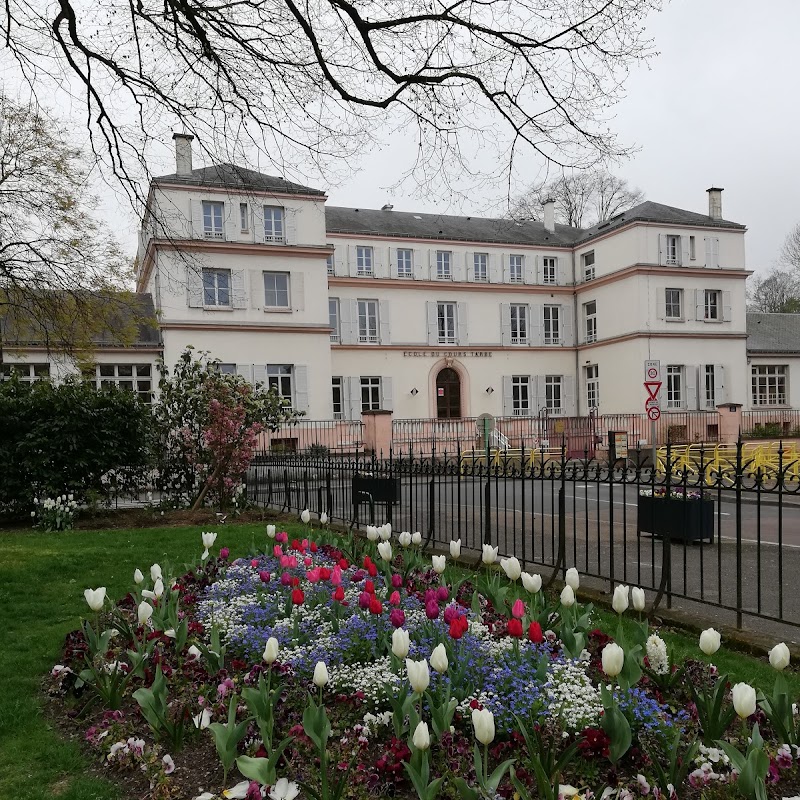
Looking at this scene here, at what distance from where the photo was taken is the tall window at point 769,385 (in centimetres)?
3631

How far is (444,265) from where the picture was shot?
1373 inches

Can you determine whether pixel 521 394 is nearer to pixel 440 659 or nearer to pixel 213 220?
pixel 213 220

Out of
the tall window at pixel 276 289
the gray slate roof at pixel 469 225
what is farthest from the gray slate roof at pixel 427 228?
the tall window at pixel 276 289

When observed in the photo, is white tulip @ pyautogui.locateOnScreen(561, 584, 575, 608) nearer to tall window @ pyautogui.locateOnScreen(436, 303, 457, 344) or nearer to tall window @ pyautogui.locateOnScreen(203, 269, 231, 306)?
tall window @ pyautogui.locateOnScreen(203, 269, 231, 306)

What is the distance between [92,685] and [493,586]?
2643 mm

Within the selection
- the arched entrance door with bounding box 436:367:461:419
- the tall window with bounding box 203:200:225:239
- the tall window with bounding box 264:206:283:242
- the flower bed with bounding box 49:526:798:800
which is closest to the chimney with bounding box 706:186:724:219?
the arched entrance door with bounding box 436:367:461:419

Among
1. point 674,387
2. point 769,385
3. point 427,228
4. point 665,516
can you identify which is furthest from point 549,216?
point 665,516

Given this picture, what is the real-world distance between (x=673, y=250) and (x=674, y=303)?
262 cm

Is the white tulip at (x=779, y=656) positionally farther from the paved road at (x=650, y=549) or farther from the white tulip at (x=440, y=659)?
the paved road at (x=650, y=549)

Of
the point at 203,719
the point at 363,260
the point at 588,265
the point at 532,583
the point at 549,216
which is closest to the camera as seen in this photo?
the point at 203,719

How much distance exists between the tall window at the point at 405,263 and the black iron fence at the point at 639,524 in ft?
68.9

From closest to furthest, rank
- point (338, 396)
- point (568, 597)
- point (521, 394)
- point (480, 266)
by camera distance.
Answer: point (568, 597), point (338, 396), point (480, 266), point (521, 394)

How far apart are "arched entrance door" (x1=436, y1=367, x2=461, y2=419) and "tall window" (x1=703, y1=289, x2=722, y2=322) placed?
12885mm

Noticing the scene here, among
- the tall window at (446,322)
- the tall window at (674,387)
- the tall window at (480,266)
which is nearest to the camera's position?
the tall window at (674,387)
